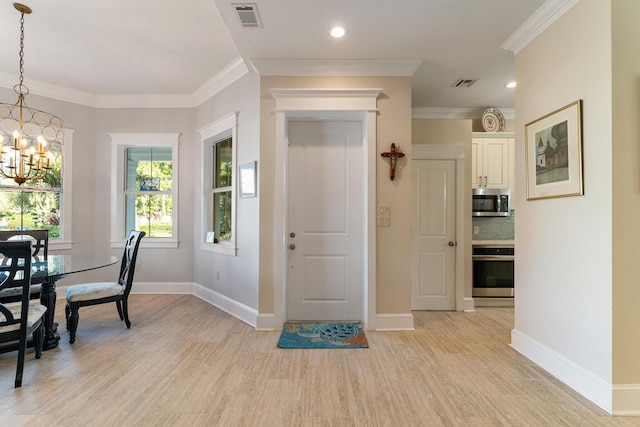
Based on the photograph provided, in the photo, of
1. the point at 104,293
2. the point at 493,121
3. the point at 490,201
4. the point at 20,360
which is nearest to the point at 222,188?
the point at 104,293

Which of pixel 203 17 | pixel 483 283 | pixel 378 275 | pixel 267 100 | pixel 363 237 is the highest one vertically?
pixel 203 17

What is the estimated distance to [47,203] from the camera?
170 inches

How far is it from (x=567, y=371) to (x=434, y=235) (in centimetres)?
201

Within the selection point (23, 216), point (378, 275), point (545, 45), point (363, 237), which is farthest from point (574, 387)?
point (23, 216)

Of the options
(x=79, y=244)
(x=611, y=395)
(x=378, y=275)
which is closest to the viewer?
(x=611, y=395)

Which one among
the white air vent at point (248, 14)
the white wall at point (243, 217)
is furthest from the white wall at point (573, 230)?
the white wall at point (243, 217)

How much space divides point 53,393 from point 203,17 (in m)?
3.10

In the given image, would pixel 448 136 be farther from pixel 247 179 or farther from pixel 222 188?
pixel 222 188

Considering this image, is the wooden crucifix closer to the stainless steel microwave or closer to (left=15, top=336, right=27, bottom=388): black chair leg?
the stainless steel microwave

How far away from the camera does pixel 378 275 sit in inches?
128

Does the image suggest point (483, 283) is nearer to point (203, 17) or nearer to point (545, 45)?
point (545, 45)

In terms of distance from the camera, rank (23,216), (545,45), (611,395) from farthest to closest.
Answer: (23,216) < (545,45) < (611,395)

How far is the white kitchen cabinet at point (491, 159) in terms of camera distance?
13.9 ft

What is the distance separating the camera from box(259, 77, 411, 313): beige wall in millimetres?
3250
